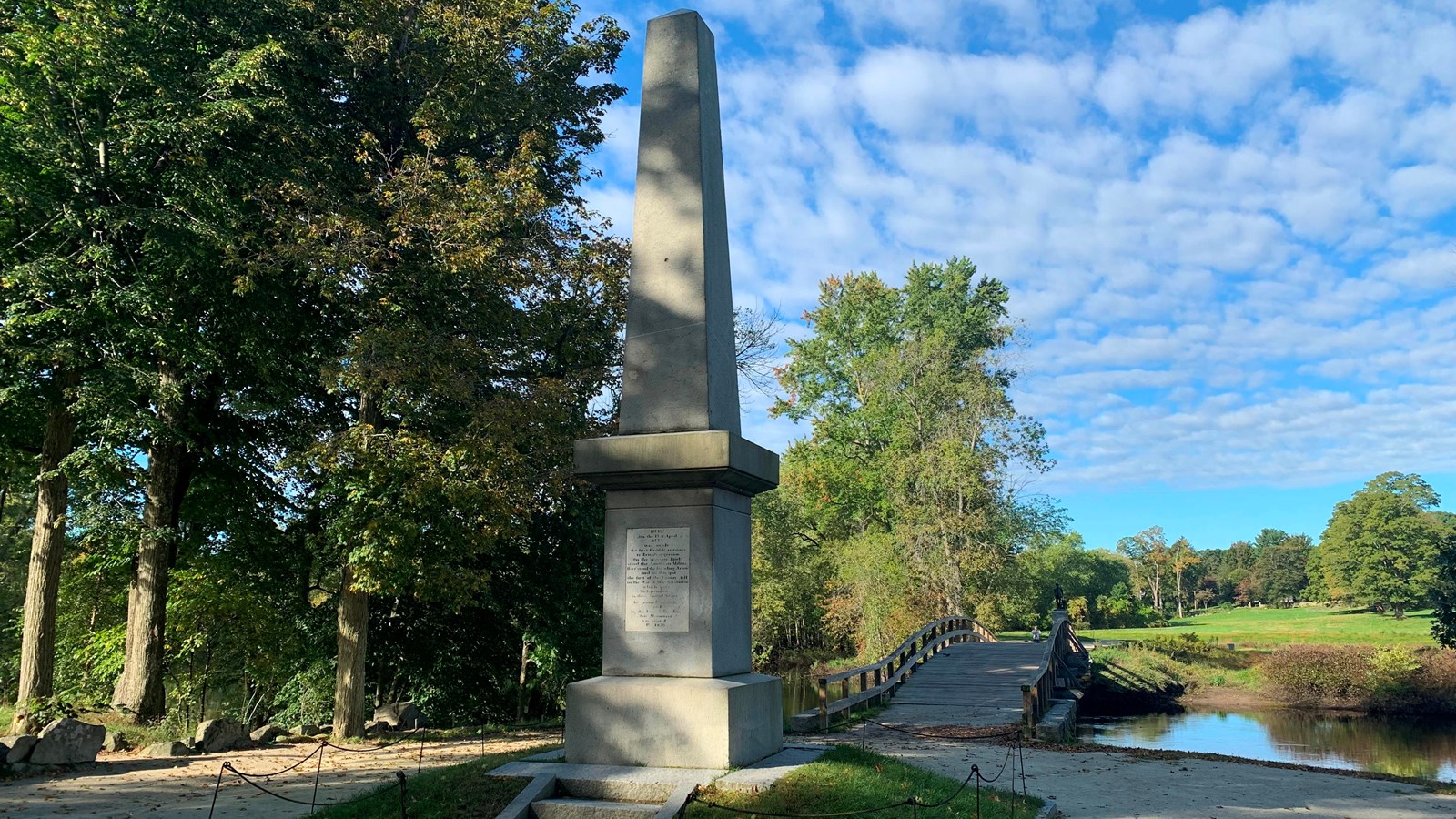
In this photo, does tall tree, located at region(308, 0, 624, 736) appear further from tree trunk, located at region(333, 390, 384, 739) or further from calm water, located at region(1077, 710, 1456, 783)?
calm water, located at region(1077, 710, 1456, 783)

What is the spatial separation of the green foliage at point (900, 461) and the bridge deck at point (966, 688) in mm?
6748

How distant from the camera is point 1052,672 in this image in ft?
80.2

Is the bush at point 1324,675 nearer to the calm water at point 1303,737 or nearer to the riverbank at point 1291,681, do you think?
the riverbank at point 1291,681

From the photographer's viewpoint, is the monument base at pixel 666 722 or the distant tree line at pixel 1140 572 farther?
the distant tree line at pixel 1140 572

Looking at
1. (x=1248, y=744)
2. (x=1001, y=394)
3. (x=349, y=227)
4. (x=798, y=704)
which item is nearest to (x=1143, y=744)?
(x=1248, y=744)

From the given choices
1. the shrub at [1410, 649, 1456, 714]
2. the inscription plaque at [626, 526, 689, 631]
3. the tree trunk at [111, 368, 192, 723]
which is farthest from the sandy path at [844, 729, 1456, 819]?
the shrub at [1410, 649, 1456, 714]

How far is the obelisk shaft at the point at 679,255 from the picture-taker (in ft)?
27.5

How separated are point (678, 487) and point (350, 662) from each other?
33.4 ft

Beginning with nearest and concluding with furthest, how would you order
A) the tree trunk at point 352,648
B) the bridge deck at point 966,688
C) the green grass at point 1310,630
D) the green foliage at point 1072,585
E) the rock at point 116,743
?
the rock at point 116,743, the tree trunk at point 352,648, the bridge deck at point 966,688, the green foliage at point 1072,585, the green grass at point 1310,630

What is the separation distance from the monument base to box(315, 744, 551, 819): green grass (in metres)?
0.68

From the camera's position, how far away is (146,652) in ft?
51.5

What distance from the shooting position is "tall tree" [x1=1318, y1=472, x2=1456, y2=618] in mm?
60688

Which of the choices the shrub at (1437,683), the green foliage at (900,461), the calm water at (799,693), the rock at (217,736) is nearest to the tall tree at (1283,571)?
the shrub at (1437,683)

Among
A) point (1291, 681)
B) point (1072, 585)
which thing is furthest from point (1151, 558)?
point (1291, 681)
